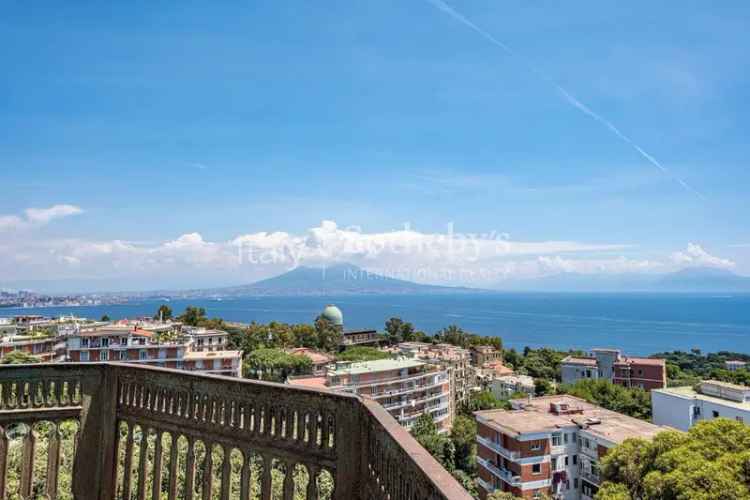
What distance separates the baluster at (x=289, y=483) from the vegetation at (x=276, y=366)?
111 feet

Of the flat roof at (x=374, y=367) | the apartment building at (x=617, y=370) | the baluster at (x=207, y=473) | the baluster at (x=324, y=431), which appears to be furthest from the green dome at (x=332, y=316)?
the baluster at (x=324, y=431)

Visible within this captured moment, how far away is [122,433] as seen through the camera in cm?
471

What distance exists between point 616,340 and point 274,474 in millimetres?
123032

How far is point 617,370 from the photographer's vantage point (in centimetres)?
4578

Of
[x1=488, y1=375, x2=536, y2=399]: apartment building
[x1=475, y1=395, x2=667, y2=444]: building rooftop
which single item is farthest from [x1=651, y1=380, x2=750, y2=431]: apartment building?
[x1=488, y1=375, x2=536, y2=399]: apartment building

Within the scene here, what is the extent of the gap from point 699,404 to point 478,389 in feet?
73.6

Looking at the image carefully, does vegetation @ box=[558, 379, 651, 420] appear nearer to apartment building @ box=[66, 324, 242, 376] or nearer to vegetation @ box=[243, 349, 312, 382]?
vegetation @ box=[243, 349, 312, 382]

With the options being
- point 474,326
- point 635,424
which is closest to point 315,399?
point 635,424

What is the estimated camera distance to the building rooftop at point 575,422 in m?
20.8

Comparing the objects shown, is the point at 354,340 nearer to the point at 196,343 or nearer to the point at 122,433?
the point at 196,343

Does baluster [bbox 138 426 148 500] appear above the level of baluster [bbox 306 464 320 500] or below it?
below

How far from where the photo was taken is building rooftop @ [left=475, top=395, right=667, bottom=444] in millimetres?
20766

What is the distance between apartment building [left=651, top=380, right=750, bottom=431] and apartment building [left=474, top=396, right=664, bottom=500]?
17.3 ft

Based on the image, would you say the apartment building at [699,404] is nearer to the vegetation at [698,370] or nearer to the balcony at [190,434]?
the vegetation at [698,370]
